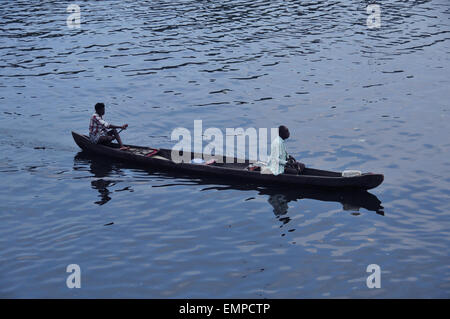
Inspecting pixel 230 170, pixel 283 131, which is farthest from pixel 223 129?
A: pixel 283 131

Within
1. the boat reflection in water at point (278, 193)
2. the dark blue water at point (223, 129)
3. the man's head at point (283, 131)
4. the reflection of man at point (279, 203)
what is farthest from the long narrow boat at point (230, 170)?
the man's head at point (283, 131)

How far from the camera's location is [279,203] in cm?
1828

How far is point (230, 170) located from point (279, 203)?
210cm

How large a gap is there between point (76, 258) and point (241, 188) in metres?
5.89

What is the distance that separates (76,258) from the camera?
15.4 metres

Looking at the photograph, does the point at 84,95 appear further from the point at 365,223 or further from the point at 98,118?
the point at 365,223

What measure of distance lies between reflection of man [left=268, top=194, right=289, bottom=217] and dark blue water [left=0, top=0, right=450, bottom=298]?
7cm

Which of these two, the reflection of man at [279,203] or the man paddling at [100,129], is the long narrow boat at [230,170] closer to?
the man paddling at [100,129]

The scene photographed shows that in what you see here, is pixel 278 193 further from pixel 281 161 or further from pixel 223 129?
pixel 223 129

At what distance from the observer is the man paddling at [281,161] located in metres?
19.0

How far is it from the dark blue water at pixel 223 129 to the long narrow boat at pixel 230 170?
14.2 inches

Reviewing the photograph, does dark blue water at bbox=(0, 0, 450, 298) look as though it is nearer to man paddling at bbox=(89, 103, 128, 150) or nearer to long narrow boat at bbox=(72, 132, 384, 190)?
long narrow boat at bbox=(72, 132, 384, 190)

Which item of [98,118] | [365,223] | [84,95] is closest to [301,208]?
[365,223]
